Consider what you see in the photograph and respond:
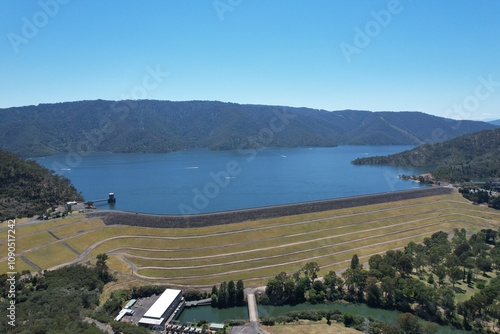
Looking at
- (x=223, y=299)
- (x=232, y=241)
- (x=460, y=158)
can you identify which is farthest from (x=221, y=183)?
(x=460, y=158)

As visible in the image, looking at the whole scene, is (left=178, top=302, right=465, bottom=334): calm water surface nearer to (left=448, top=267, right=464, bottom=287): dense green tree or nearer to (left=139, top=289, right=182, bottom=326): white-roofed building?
(left=139, top=289, right=182, bottom=326): white-roofed building

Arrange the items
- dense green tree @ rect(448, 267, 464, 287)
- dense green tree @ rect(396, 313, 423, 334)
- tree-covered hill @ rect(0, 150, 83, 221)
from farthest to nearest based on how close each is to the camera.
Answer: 1. tree-covered hill @ rect(0, 150, 83, 221)
2. dense green tree @ rect(448, 267, 464, 287)
3. dense green tree @ rect(396, 313, 423, 334)

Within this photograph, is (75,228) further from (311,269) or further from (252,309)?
(311,269)

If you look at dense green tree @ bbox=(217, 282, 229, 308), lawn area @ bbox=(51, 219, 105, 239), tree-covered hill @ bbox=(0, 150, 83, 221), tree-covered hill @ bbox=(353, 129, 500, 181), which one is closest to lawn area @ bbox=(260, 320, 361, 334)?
dense green tree @ bbox=(217, 282, 229, 308)

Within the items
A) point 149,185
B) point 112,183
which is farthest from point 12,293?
point 112,183

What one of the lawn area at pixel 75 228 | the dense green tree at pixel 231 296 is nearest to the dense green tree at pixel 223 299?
the dense green tree at pixel 231 296

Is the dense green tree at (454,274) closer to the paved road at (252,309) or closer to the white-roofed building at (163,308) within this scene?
the paved road at (252,309)

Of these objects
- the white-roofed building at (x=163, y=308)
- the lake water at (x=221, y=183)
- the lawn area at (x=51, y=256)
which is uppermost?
the lake water at (x=221, y=183)
